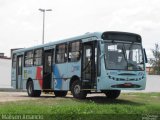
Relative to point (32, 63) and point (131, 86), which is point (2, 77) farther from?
point (131, 86)

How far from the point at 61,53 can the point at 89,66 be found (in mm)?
3312

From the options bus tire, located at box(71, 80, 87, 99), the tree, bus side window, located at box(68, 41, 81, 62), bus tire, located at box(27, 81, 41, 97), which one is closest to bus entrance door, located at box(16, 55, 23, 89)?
bus tire, located at box(27, 81, 41, 97)

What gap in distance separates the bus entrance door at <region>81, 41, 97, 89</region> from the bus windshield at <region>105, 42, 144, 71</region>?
705mm

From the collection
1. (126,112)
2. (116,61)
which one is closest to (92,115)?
(126,112)

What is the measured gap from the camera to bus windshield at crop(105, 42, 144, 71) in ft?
67.9

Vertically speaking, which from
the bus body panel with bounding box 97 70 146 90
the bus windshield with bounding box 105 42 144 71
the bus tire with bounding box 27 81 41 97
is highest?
the bus windshield with bounding box 105 42 144 71

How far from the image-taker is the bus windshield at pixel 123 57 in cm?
2070

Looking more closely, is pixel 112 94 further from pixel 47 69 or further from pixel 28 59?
pixel 28 59

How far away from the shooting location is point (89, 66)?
2145 centimetres

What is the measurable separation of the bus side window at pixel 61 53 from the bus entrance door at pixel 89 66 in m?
2.18

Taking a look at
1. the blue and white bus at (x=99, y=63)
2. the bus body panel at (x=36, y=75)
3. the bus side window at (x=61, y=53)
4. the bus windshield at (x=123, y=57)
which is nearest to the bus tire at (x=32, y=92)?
the bus body panel at (x=36, y=75)

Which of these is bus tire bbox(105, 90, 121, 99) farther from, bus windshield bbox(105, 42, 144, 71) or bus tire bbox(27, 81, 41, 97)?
bus tire bbox(27, 81, 41, 97)

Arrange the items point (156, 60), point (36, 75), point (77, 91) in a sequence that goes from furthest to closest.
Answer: point (156, 60)
point (36, 75)
point (77, 91)

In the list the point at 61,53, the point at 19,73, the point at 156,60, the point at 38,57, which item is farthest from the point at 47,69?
the point at 156,60
